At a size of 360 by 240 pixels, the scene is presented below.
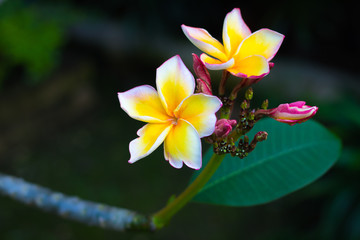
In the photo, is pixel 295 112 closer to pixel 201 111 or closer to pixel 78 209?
pixel 201 111

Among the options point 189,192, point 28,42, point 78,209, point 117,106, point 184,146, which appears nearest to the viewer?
point 184,146

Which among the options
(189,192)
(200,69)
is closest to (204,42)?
(200,69)

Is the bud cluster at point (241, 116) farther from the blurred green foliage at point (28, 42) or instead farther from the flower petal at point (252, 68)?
the blurred green foliage at point (28, 42)

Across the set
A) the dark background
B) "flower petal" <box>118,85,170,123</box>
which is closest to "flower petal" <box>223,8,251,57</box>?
"flower petal" <box>118,85,170,123</box>

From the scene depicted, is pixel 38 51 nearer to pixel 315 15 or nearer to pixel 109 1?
pixel 109 1

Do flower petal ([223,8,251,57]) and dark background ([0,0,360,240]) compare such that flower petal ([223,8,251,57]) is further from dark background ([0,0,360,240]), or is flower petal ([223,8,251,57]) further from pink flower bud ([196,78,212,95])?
dark background ([0,0,360,240])

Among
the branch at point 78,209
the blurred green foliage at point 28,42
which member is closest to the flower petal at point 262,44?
the branch at point 78,209

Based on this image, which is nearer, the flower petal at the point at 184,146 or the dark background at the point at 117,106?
the flower petal at the point at 184,146
